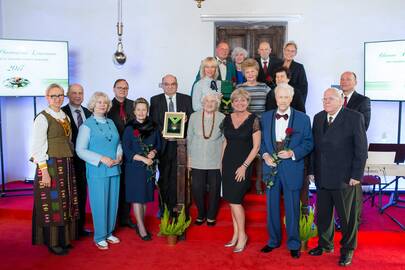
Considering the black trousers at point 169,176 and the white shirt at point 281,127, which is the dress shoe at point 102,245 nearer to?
the black trousers at point 169,176

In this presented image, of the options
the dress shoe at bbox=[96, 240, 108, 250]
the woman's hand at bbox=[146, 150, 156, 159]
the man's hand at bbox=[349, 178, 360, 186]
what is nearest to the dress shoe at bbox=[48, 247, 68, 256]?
the dress shoe at bbox=[96, 240, 108, 250]

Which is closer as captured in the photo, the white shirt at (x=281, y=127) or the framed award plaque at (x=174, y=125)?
the white shirt at (x=281, y=127)

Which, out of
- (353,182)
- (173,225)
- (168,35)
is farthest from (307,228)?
(168,35)

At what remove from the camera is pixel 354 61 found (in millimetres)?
5891

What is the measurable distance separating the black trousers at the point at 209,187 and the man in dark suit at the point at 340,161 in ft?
3.22

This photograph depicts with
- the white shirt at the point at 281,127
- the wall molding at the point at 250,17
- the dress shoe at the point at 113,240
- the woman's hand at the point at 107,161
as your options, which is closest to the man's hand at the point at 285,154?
the white shirt at the point at 281,127

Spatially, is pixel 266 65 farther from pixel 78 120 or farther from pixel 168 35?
pixel 78 120

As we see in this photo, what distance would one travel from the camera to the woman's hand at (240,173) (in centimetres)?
379

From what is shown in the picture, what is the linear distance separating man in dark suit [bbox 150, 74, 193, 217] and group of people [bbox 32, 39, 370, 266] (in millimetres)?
12

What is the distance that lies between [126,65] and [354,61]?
3351 millimetres

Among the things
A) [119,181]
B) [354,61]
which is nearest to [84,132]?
[119,181]

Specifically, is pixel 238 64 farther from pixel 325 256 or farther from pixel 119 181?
pixel 325 256

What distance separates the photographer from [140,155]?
401cm

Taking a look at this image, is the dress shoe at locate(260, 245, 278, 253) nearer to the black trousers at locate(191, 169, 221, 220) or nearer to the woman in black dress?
the woman in black dress
